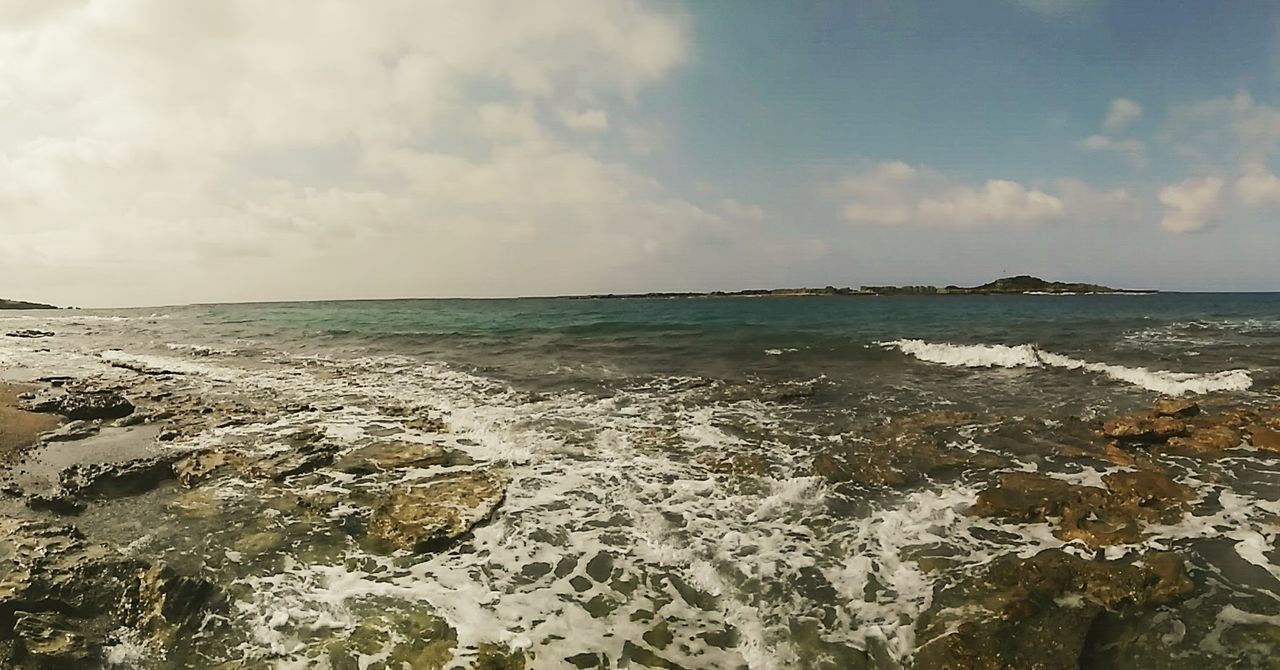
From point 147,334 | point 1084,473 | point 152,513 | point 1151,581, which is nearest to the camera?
point 1151,581

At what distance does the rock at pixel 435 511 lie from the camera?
24.5ft

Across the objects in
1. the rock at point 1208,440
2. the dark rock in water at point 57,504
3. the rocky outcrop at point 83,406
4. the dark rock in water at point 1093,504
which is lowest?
the dark rock in water at point 1093,504

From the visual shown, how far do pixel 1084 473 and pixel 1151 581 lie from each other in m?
4.33

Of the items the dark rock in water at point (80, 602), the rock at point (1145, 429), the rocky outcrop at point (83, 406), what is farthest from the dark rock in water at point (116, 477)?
the rock at point (1145, 429)

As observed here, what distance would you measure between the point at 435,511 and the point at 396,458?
119 inches

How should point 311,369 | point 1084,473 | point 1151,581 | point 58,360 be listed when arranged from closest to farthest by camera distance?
point 1151,581 → point 1084,473 → point 311,369 → point 58,360

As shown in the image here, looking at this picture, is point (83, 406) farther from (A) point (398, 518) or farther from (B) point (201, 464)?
(A) point (398, 518)

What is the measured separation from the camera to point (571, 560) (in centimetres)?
707

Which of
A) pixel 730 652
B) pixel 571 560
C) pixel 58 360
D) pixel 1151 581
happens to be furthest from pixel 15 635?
pixel 58 360

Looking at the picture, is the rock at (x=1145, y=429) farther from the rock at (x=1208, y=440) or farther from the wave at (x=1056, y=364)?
the wave at (x=1056, y=364)

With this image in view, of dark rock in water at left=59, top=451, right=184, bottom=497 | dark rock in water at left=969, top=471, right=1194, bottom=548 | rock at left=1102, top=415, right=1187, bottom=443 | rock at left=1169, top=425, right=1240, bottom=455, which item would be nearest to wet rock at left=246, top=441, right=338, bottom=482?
dark rock in water at left=59, top=451, right=184, bottom=497

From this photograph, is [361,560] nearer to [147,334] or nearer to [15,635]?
[15,635]

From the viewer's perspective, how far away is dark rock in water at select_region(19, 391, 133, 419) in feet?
44.1

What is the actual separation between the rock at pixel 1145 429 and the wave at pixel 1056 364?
6.25 meters
